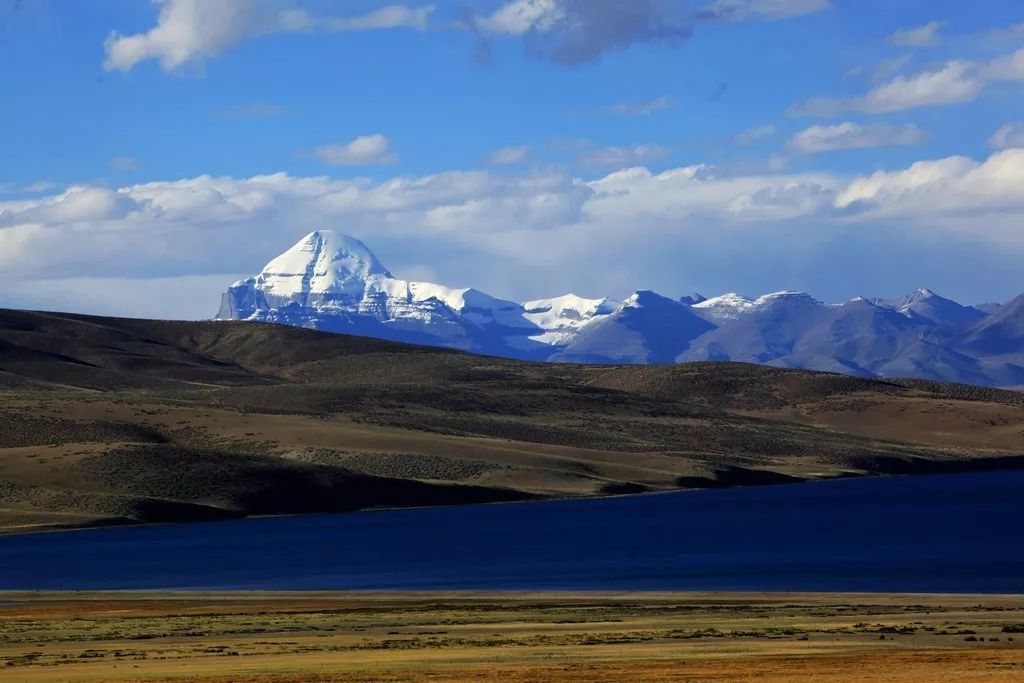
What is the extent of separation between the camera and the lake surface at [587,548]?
9306cm

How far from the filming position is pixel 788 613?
69.8 meters

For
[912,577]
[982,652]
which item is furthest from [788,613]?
[912,577]

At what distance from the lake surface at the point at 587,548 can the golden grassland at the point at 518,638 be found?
1008 centimetres

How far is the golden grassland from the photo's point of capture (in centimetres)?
5059

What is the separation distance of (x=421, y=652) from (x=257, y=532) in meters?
85.4

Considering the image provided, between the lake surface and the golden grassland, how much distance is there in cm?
1008

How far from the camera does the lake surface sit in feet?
305

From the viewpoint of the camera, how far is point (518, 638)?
60844 millimetres

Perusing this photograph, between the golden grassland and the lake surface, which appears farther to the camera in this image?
the lake surface

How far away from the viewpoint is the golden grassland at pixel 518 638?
5059 cm

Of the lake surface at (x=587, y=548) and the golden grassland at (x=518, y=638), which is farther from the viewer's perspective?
the lake surface at (x=587, y=548)

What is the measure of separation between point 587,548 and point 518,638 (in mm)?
53477

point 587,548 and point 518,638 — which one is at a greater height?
point 518,638

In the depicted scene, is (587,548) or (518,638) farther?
(587,548)
